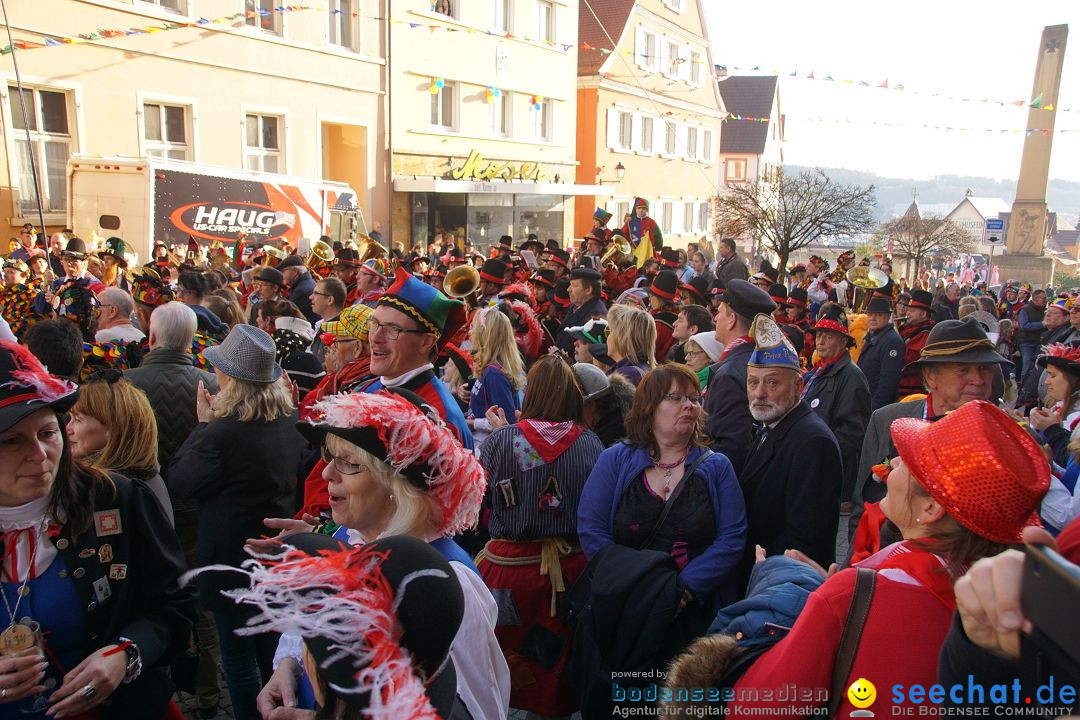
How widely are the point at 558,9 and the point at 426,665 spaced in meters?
30.8

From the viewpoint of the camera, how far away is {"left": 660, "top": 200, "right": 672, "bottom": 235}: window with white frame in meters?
37.0

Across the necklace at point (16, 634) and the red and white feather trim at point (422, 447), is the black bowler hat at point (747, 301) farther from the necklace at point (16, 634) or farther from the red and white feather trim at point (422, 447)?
the necklace at point (16, 634)

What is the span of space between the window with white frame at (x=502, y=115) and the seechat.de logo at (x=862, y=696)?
1065 inches

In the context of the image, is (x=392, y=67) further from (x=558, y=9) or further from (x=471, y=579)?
(x=471, y=579)

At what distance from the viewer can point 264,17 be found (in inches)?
797

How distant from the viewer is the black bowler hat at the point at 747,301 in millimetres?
4820

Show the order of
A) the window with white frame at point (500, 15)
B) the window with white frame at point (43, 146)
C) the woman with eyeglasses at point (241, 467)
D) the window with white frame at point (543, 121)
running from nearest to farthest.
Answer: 1. the woman with eyeglasses at point (241, 467)
2. the window with white frame at point (43, 146)
3. the window with white frame at point (500, 15)
4. the window with white frame at point (543, 121)

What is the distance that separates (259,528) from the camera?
12.9 feet

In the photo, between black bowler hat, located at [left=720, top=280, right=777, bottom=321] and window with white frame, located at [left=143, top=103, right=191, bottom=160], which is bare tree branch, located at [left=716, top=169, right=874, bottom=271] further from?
black bowler hat, located at [left=720, top=280, right=777, bottom=321]

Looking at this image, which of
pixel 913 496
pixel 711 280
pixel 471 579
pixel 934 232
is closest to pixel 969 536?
pixel 913 496

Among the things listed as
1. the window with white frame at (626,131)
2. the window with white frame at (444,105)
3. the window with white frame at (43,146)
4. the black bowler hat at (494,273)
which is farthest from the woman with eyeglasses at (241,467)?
the window with white frame at (626,131)

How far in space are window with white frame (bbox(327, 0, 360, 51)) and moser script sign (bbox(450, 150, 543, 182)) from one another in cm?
510

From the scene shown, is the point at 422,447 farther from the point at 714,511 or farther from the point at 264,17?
the point at 264,17

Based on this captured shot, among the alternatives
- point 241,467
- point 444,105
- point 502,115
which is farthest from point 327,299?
point 502,115
